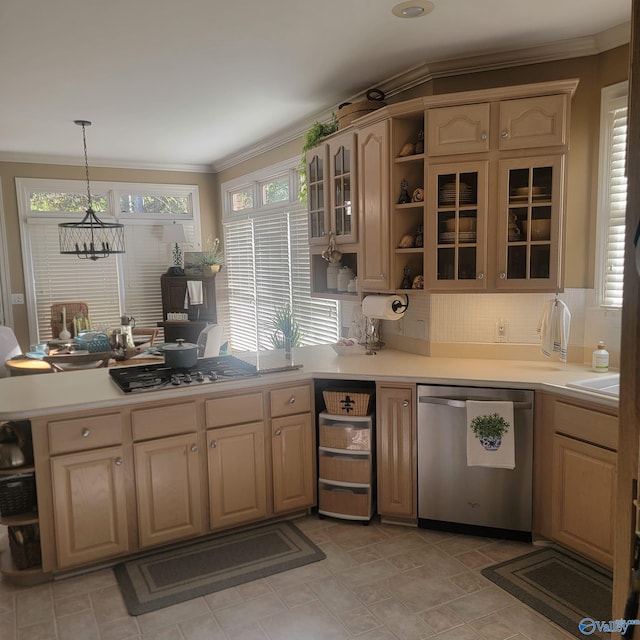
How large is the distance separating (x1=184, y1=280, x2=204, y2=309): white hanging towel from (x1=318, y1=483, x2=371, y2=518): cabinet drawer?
3.74 metres

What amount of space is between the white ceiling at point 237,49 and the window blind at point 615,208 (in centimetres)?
45

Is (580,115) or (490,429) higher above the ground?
(580,115)

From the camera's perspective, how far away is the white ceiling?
2.72m

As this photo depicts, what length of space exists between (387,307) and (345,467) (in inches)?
41.9

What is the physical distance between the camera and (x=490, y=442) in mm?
2916

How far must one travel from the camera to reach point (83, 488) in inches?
107

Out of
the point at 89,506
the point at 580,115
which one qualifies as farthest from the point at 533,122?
the point at 89,506

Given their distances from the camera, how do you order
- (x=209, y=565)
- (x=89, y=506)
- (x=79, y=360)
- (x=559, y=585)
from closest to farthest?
(x=559, y=585) < (x=89, y=506) < (x=209, y=565) < (x=79, y=360)

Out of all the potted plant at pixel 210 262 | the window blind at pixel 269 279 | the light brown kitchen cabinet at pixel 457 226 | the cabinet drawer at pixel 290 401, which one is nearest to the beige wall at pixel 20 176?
the potted plant at pixel 210 262

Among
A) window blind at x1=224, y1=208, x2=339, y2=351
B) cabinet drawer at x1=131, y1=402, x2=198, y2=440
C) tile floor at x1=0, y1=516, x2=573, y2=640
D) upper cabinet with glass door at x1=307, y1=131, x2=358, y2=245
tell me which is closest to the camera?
tile floor at x1=0, y1=516, x2=573, y2=640

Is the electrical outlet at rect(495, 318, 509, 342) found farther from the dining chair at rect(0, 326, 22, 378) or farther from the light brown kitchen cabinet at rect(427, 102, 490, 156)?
the dining chair at rect(0, 326, 22, 378)

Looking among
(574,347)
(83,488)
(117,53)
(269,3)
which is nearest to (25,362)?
(83,488)

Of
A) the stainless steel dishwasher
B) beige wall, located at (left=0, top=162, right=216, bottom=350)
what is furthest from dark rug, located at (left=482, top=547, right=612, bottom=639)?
beige wall, located at (left=0, top=162, right=216, bottom=350)

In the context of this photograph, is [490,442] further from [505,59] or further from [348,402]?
[505,59]
